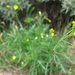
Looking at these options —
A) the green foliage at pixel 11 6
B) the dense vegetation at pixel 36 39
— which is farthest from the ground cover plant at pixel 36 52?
the green foliage at pixel 11 6

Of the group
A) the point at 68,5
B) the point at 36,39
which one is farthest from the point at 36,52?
the point at 68,5

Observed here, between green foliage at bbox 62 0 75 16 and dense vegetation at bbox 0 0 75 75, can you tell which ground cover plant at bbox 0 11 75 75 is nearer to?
dense vegetation at bbox 0 0 75 75

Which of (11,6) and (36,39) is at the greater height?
(11,6)

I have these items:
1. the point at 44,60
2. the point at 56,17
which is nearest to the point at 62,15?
the point at 56,17

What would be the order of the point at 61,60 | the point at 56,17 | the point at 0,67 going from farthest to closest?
the point at 56,17 → the point at 0,67 → the point at 61,60

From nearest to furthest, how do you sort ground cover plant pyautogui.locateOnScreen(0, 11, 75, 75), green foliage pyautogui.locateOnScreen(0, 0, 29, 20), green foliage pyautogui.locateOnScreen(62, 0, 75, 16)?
ground cover plant pyautogui.locateOnScreen(0, 11, 75, 75) < green foliage pyautogui.locateOnScreen(62, 0, 75, 16) < green foliage pyautogui.locateOnScreen(0, 0, 29, 20)

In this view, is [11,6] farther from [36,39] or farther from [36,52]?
[36,52]

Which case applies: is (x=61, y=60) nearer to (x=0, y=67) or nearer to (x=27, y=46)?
(x=27, y=46)

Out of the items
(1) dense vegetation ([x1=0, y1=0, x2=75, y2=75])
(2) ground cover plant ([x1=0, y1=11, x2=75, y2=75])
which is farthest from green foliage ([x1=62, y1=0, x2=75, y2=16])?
(2) ground cover plant ([x1=0, y1=11, x2=75, y2=75])
